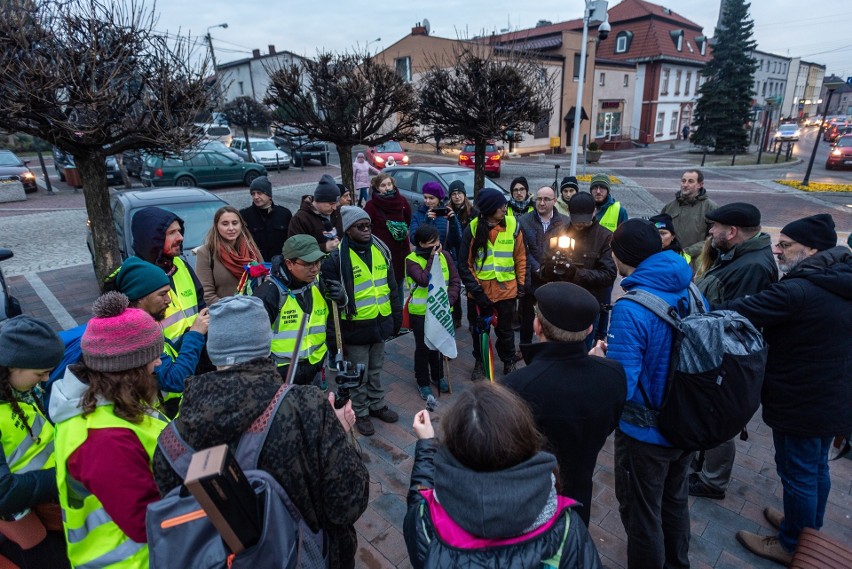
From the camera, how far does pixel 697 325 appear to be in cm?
223

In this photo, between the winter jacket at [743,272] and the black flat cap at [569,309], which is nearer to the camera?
the black flat cap at [569,309]

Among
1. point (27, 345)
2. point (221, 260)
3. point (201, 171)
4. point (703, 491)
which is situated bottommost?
point (703, 491)

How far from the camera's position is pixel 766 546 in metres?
2.81

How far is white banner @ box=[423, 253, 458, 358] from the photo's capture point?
446 cm

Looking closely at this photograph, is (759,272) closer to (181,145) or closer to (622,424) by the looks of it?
(622,424)

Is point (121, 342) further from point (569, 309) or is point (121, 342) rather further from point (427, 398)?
point (569, 309)

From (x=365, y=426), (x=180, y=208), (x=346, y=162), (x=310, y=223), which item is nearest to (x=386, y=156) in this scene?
(x=346, y=162)

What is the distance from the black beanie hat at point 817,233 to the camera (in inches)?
103

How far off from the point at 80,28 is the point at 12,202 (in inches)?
661

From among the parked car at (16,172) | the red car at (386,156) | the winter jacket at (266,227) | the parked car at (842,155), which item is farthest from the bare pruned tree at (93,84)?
the parked car at (842,155)

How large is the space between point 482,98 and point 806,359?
710 centimetres

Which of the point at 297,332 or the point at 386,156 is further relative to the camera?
the point at 386,156

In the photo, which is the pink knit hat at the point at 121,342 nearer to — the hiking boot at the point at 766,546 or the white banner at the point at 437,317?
the white banner at the point at 437,317

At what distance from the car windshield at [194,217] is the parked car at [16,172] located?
1509 cm
